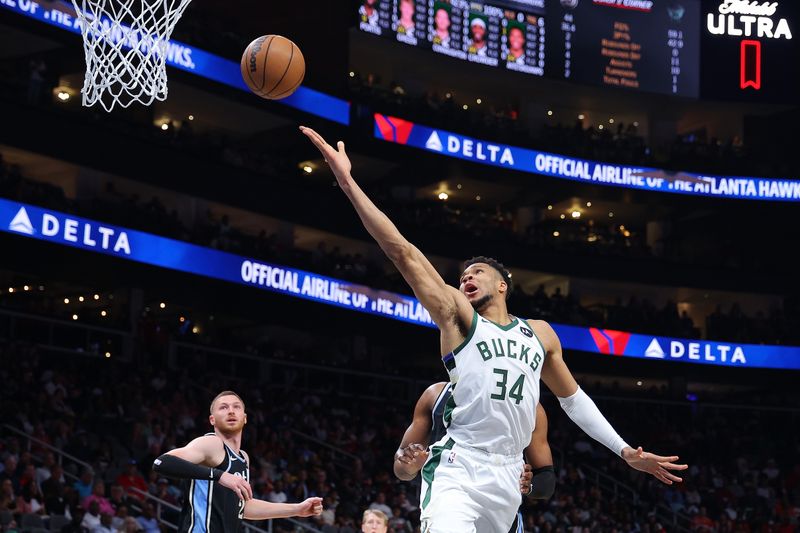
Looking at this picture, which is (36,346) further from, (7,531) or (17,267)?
(7,531)

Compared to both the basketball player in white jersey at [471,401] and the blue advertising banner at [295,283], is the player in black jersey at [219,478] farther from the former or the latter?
the blue advertising banner at [295,283]

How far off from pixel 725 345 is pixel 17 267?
1770 centimetres

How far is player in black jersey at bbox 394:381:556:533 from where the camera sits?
579 centimetres

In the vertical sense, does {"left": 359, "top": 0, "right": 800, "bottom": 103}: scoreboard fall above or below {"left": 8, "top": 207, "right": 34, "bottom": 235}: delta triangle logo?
above

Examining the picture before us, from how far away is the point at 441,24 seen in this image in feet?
96.7

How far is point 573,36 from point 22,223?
15.6 metres

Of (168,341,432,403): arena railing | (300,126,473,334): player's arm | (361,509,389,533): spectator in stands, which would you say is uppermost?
(168,341,432,403): arena railing

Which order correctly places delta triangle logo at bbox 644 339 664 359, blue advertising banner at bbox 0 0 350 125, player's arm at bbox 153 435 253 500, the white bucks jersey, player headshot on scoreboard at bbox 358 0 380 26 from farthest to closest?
delta triangle logo at bbox 644 339 664 359, player headshot on scoreboard at bbox 358 0 380 26, blue advertising banner at bbox 0 0 350 125, player's arm at bbox 153 435 253 500, the white bucks jersey

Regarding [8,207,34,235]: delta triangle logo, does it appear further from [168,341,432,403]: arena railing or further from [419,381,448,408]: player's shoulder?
[419,381,448,408]: player's shoulder

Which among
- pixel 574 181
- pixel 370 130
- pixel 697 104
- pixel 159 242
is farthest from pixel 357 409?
pixel 697 104

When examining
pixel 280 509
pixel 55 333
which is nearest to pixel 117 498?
pixel 280 509

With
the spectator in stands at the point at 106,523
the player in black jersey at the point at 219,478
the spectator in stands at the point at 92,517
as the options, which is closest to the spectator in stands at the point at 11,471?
the spectator in stands at the point at 92,517

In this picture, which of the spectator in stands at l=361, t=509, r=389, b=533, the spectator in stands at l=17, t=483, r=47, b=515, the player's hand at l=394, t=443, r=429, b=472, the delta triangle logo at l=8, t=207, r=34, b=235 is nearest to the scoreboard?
the delta triangle logo at l=8, t=207, r=34, b=235

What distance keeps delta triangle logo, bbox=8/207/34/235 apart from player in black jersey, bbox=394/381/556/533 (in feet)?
50.4
